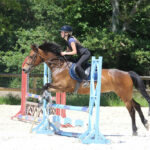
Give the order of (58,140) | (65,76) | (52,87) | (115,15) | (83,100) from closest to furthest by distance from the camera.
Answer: (58,140), (52,87), (65,76), (83,100), (115,15)

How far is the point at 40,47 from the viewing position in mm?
6527

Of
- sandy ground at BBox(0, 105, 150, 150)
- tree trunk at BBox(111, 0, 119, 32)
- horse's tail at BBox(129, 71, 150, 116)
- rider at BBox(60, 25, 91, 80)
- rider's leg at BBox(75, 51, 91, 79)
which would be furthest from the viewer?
tree trunk at BBox(111, 0, 119, 32)

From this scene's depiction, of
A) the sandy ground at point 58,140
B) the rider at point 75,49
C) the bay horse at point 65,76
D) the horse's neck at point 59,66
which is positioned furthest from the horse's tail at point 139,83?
the horse's neck at point 59,66

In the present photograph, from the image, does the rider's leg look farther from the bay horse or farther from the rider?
the bay horse

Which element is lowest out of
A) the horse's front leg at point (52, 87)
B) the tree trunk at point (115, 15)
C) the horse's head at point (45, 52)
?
the horse's front leg at point (52, 87)

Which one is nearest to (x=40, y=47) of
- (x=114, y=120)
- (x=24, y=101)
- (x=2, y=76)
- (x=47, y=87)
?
(x=47, y=87)

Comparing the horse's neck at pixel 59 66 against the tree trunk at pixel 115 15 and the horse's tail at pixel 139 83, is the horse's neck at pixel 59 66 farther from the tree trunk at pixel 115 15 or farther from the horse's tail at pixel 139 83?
the tree trunk at pixel 115 15

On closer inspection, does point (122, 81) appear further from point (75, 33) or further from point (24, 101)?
point (75, 33)

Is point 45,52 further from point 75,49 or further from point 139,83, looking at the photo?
point 139,83

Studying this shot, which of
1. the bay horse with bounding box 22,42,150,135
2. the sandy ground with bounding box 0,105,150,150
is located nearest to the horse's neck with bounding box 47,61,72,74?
the bay horse with bounding box 22,42,150,135

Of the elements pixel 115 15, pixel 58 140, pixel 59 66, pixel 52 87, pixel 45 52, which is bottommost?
pixel 58 140

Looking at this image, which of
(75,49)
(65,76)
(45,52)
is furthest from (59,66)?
(75,49)

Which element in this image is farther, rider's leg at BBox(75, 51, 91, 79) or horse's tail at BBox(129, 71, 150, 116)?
horse's tail at BBox(129, 71, 150, 116)

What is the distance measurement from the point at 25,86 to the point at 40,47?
6.96 ft
